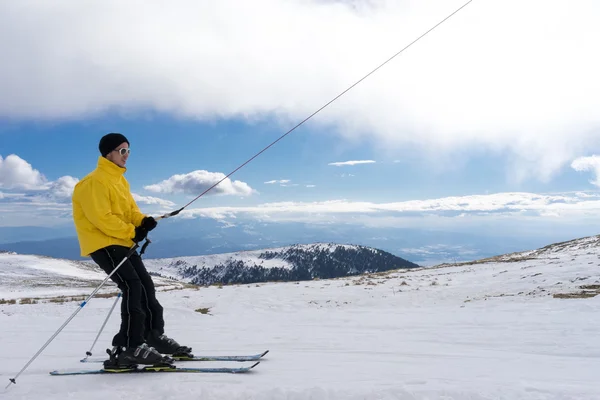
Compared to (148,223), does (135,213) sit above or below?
above

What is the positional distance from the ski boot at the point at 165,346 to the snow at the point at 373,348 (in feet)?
1.36

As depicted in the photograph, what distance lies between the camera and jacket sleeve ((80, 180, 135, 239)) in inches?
222

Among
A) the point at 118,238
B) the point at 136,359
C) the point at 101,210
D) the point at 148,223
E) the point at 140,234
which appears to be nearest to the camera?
the point at 101,210

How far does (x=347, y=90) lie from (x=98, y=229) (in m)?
5.92

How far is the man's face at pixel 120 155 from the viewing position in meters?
6.20

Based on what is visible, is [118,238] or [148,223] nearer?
[118,238]

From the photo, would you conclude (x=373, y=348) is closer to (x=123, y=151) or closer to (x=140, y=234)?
(x=140, y=234)

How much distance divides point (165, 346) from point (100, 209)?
2550 millimetres

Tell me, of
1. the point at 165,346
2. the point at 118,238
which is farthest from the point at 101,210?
the point at 165,346

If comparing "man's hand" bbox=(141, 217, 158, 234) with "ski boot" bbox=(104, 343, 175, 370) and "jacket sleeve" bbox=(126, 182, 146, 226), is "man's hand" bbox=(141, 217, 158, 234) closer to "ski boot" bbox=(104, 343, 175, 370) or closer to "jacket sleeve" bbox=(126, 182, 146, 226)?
"jacket sleeve" bbox=(126, 182, 146, 226)

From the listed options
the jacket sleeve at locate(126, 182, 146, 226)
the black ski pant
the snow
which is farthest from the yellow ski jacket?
the snow

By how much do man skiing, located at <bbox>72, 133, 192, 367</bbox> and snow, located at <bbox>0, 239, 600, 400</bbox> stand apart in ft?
1.95

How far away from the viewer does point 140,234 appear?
6188mm

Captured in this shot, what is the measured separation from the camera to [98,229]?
5.92 meters
